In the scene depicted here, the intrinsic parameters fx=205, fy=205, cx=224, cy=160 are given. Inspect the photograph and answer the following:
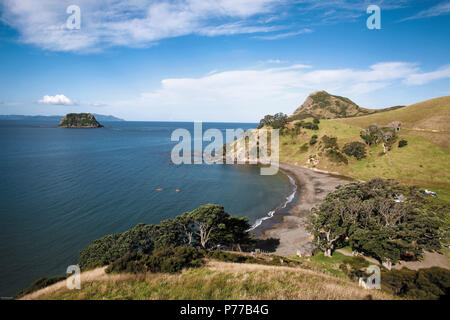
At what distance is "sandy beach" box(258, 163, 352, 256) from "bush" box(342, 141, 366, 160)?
1730 cm

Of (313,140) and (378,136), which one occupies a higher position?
(378,136)

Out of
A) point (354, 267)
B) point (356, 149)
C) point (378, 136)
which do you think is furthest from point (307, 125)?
point (354, 267)

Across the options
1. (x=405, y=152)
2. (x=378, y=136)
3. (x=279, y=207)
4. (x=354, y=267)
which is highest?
(x=378, y=136)

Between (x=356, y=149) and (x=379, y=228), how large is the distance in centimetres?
7474

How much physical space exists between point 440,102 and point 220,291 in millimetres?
187138

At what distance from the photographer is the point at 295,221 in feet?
155

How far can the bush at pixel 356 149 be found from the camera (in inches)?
3590

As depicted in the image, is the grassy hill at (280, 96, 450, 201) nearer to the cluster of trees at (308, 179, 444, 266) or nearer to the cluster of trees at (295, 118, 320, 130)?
the cluster of trees at (295, 118, 320, 130)

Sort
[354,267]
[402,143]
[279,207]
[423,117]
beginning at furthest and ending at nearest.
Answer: [423,117]
[402,143]
[279,207]
[354,267]

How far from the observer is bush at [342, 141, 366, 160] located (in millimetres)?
91188

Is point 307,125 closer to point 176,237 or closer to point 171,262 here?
point 176,237

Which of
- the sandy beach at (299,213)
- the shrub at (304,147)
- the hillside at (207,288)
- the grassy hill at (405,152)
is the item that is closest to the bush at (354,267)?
the sandy beach at (299,213)

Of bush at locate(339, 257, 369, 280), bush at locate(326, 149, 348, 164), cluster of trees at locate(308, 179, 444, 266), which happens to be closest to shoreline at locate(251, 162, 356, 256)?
cluster of trees at locate(308, 179, 444, 266)
